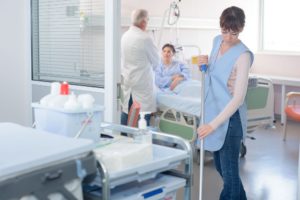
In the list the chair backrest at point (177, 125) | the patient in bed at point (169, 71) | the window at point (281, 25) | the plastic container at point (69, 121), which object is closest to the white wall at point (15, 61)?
the plastic container at point (69, 121)

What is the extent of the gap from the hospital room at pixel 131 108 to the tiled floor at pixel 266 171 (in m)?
0.01

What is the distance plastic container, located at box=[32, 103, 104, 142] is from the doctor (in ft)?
6.93

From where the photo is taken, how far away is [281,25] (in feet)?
22.5

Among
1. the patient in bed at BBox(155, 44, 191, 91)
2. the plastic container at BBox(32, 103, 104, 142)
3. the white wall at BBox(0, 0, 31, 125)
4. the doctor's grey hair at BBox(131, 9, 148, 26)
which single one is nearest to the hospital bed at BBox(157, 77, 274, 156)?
the patient in bed at BBox(155, 44, 191, 91)

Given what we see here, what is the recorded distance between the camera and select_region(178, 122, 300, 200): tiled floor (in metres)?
3.50

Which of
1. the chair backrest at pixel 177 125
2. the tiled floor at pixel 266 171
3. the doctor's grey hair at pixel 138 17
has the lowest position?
the tiled floor at pixel 266 171

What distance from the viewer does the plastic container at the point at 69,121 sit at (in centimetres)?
167

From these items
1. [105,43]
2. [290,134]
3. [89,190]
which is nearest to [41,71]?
[105,43]

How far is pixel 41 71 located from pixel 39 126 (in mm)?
1339

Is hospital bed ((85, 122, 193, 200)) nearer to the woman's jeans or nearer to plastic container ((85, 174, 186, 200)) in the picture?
plastic container ((85, 174, 186, 200))

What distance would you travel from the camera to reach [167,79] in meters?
4.86

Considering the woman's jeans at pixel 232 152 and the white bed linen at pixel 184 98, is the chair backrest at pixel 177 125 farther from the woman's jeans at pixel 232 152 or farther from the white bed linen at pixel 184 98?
the woman's jeans at pixel 232 152

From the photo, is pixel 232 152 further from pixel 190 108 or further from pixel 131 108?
pixel 190 108

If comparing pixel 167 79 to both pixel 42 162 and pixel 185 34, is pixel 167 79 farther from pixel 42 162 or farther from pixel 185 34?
pixel 42 162
